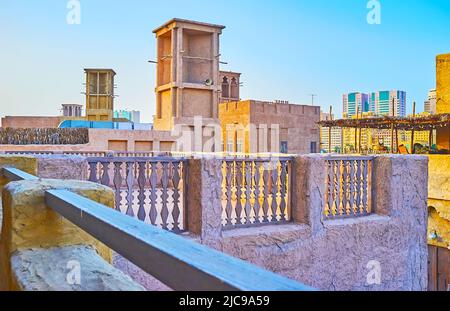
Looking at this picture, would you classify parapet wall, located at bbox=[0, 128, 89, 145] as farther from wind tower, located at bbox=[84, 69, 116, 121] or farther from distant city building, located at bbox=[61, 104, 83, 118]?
distant city building, located at bbox=[61, 104, 83, 118]

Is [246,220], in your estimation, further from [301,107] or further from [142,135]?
[301,107]

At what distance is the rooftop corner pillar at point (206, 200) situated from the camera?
5.54 m

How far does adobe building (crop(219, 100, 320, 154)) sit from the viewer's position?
28.3 meters

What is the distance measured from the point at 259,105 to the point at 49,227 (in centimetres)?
2662

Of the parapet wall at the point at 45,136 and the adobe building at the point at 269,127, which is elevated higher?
the adobe building at the point at 269,127

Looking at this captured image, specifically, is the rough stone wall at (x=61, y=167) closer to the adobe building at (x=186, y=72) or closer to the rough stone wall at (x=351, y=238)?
the rough stone wall at (x=351, y=238)

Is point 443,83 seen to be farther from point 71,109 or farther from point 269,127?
point 71,109

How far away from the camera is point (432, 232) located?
54.6 feet

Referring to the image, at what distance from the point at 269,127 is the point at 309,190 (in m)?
22.4

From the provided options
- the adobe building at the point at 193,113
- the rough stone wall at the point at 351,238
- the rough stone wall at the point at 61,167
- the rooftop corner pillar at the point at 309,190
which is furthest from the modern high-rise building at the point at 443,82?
the rough stone wall at the point at 61,167

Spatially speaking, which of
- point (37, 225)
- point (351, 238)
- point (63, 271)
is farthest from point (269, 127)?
point (63, 271)

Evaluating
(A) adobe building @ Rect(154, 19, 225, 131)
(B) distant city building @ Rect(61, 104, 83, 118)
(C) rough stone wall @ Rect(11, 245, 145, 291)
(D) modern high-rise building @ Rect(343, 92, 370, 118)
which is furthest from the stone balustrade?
(B) distant city building @ Rect(61, 104, 83, 118)

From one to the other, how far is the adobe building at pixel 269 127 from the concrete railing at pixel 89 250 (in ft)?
85.0

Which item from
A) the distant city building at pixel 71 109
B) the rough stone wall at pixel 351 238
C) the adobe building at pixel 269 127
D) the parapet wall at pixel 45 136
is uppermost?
the distant city building at pixel 71 109
